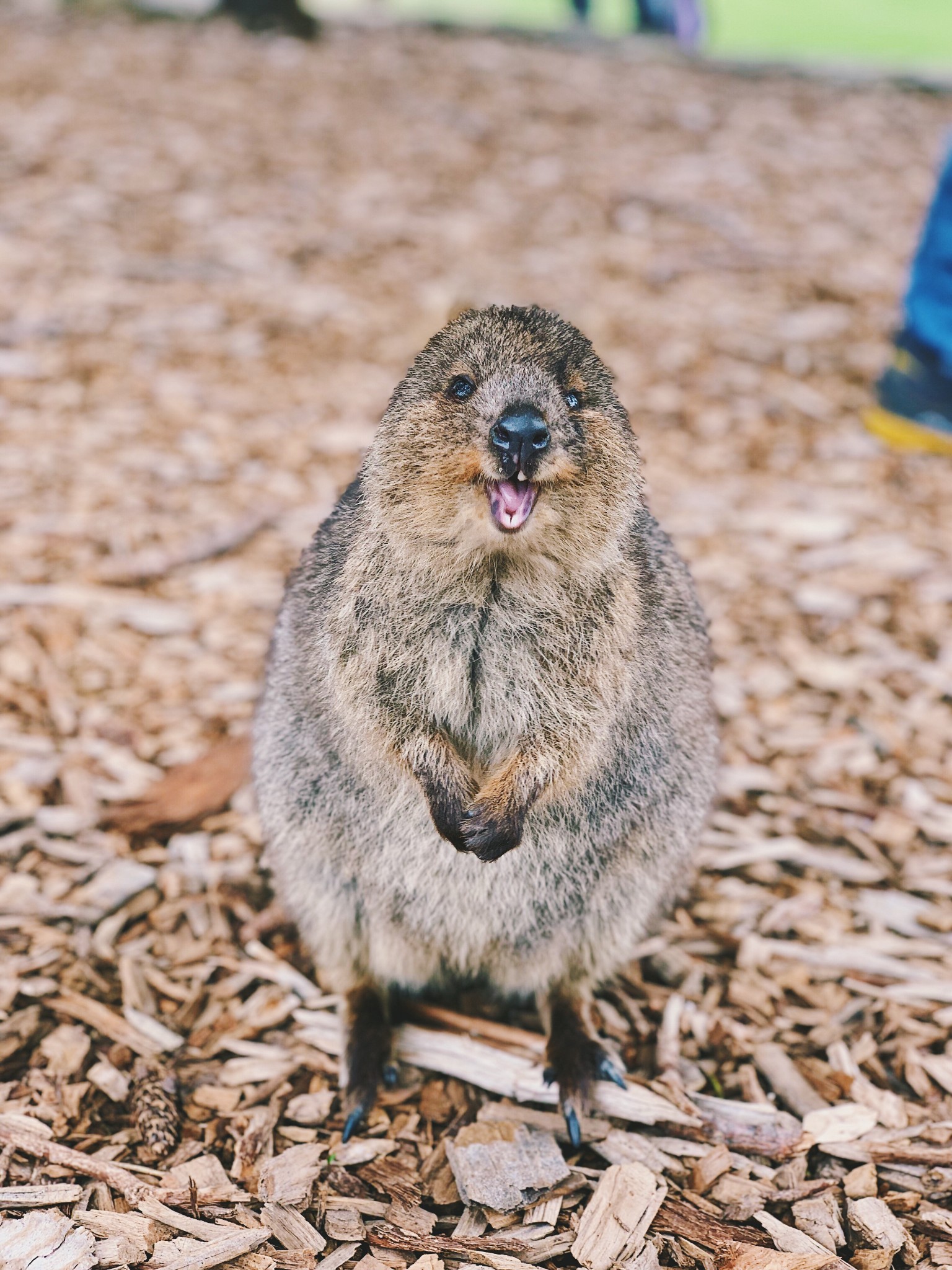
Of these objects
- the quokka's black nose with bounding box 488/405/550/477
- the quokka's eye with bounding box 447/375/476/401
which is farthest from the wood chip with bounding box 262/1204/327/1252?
the quokka's eye with bounding box 447/375/476/401

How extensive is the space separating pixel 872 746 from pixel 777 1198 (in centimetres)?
189

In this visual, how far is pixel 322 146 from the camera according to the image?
8.38 m

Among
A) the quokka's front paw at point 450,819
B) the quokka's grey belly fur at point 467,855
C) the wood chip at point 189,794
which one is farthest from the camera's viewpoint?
the wood chip at point 189,794

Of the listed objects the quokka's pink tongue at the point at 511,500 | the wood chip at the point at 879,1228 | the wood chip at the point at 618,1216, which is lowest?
the wood chip at the point at 618,1216

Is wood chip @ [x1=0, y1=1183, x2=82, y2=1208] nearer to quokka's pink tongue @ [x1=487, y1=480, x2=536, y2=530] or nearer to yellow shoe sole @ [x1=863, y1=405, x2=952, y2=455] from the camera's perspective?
quokka's pink tongue @ [x1=487, y1=480, x2=536, y2=530]

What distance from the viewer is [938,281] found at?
5348mm

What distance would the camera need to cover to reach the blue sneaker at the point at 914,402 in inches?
216

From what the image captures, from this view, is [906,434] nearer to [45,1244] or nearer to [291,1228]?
[291,1228]

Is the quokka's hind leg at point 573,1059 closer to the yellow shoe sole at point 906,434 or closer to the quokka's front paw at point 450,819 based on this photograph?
the quokka's front paw at point 450,819

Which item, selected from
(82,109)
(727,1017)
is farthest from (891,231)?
(727,1017)

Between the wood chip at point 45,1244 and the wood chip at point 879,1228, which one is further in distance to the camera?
the wood chip at point 879,1228

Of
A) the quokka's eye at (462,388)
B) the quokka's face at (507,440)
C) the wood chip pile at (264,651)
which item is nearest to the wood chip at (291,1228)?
the wood chip pile at (264,651)

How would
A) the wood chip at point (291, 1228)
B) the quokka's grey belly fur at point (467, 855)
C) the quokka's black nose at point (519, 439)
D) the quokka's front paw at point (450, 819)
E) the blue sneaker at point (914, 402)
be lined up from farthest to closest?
the blue sneaker at point (914, 402) → the quokka's grey belly fur at point (467, 855) → the quokka's front paw at point (450, 819) → the wood chip at point (291, 1228) → the quokka's black nose at point (519, 439)

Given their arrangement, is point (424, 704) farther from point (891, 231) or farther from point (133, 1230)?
point (891, 231)
